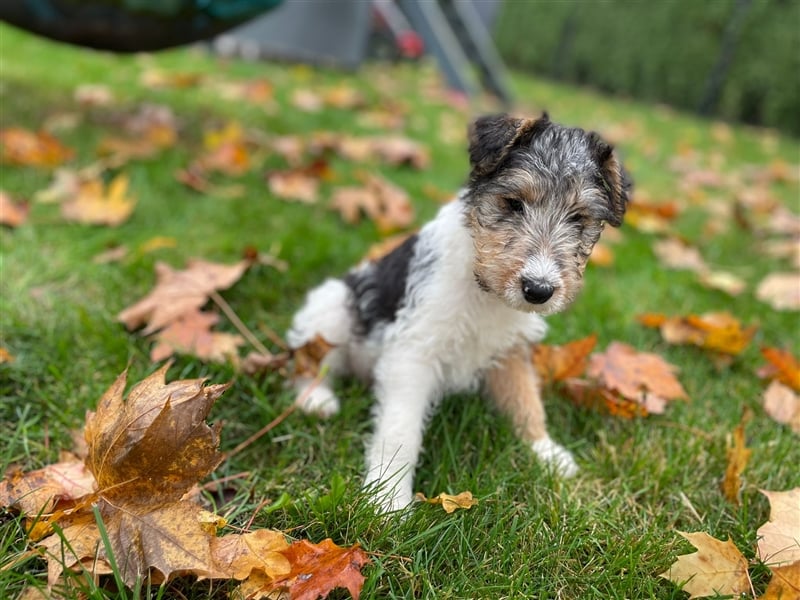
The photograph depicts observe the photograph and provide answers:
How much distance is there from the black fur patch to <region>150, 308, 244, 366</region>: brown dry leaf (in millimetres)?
730

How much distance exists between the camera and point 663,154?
10.9 meters

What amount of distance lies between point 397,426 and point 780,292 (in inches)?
153

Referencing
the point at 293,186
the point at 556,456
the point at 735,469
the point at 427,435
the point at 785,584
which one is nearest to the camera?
the point at 785,584

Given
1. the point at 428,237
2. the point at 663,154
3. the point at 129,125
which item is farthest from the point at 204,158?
the point at 663,154

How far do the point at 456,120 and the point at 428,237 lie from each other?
7725 mm

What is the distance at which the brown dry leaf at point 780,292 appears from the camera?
16.4 feet

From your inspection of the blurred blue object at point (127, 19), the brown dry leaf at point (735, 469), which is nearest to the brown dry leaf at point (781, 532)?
the brown dry leaf at point (735, 469)

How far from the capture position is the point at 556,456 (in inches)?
119

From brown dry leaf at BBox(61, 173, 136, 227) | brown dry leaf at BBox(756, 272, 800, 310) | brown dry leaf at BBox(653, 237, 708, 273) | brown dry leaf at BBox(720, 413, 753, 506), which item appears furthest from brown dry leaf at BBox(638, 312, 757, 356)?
brown dry leaf at BBox(61, 173, 136, 227)

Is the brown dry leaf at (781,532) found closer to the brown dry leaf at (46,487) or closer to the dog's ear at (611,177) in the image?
the dog's ear at (611,177)

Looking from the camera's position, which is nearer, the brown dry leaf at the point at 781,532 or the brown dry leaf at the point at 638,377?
the brown dry leaf at the point at 781,532

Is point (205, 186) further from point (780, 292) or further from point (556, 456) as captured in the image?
point (780, 292)

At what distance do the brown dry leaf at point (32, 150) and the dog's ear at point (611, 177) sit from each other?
4.84m

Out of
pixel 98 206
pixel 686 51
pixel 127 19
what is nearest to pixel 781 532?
pixel 98 206
